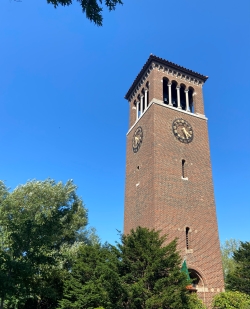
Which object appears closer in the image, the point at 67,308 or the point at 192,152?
the point at 67,308

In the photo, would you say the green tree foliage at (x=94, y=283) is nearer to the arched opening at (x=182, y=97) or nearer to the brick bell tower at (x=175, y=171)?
the brick bell tower at (x=175, y=171)

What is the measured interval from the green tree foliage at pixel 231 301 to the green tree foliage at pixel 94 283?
20.6 ft

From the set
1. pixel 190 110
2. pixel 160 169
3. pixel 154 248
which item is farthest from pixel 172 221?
pixel 190 110

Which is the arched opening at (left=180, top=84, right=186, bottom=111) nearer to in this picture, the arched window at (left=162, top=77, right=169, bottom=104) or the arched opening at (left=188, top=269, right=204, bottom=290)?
the arched window at (left=162, top=77, right=169, bottom=104)

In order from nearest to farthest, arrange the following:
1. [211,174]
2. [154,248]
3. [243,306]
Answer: [154,248] → [243,306] → [211,174]

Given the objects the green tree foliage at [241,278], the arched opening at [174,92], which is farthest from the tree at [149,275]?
the arched opening at [174,92]

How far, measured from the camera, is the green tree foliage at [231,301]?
13.8m

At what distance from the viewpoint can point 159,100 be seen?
20.1 m

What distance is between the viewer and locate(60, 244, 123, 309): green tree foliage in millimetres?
10711

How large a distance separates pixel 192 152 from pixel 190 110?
4832mm

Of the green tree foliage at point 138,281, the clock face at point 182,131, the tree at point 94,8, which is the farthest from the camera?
the clock face at point 182,131

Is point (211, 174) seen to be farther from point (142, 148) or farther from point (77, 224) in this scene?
point (77, 224)

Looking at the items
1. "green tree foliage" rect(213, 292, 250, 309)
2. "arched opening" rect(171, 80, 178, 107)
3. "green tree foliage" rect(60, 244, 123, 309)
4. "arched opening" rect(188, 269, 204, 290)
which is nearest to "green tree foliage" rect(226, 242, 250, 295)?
"green tree foliage" rect(213, 292, 250, 309)

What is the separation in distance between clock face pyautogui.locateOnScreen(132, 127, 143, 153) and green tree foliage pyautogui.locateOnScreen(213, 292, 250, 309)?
10702 mm
